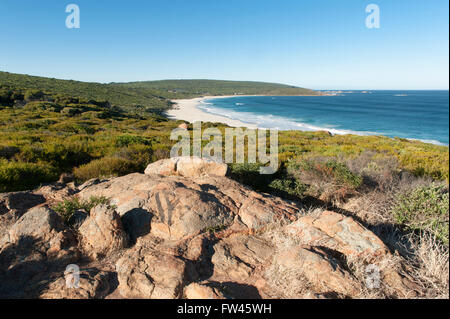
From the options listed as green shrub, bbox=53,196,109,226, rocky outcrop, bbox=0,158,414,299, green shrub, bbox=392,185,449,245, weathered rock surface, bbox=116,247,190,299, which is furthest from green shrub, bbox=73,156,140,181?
green shrub, bbox=392,185,449,245

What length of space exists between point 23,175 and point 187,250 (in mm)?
5627

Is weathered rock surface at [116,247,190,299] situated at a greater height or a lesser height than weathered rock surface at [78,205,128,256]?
lesser

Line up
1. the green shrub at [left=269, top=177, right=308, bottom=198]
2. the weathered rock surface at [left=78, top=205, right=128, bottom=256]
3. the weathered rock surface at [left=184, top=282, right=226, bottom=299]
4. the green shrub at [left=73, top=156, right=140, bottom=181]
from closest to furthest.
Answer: the weathered rock surface at [left=184, top=282, right=226, bottom=299]
the weathered rock surface at [left=78, top=205, right=128, bottom=256]
the green shrub at [left=269, top=177, right=308, bottom=198]
the green shrub at [left=73, top=156, right=140, bottom=181]

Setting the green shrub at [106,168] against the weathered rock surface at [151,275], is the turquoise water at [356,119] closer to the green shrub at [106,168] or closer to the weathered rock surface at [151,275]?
the green shrub at [106,168]

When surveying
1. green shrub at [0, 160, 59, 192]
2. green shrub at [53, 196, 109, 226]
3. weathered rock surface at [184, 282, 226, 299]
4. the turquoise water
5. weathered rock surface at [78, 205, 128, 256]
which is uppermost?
the turquoise water

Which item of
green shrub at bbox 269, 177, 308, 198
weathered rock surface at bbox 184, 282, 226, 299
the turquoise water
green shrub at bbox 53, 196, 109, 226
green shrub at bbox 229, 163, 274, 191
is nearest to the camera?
weathered rock surface at bbox 184, 282, 226, 299

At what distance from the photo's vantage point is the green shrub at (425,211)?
12.7 ft

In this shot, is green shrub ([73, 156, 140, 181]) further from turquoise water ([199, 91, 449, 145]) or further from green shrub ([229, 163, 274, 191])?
turquoise water ([199, 91, 449, 145])

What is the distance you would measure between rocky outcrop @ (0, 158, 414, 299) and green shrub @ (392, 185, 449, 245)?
157 centimetres

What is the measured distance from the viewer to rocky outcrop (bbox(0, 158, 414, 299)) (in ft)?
8.81

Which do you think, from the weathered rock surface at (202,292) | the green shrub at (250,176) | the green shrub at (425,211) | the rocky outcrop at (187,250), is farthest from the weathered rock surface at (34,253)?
the green shrub at (425,211)

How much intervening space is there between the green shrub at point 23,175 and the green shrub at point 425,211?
8562 millimetres

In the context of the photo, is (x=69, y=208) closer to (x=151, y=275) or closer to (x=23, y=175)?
(x=151, y=275)
